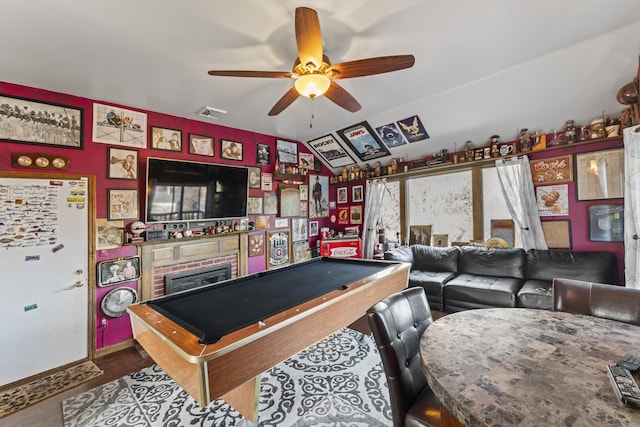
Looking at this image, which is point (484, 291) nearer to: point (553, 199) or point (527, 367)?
point (553, 199)

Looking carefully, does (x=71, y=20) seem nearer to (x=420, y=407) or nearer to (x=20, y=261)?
(x=20, y=261)

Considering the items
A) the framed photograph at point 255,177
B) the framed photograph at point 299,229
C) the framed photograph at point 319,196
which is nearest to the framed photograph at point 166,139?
the framed photograph at point 255,177

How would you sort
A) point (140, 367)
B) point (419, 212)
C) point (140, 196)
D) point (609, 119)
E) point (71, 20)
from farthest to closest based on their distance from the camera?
point (419, 212), point (140, 196), point (609, 119), point (140, 367), point (71, 20)

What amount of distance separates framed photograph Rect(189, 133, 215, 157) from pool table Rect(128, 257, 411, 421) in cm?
211

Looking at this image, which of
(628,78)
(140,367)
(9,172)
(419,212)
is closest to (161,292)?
(140,367)

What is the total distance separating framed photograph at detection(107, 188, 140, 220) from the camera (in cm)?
294

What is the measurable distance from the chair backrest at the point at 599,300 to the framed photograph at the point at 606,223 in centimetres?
212

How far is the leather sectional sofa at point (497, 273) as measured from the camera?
2875mm

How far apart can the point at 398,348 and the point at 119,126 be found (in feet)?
11.8

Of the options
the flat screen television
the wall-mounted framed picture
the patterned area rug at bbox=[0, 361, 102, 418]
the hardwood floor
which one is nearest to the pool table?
the hardwood floor

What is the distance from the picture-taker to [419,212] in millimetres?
4543

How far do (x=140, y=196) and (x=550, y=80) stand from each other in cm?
469

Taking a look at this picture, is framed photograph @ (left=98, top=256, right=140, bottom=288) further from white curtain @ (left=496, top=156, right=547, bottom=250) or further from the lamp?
white curtain @ (left=496, top=156, right=547, bottom=250)

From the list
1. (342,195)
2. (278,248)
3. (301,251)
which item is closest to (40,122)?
(278,248)
